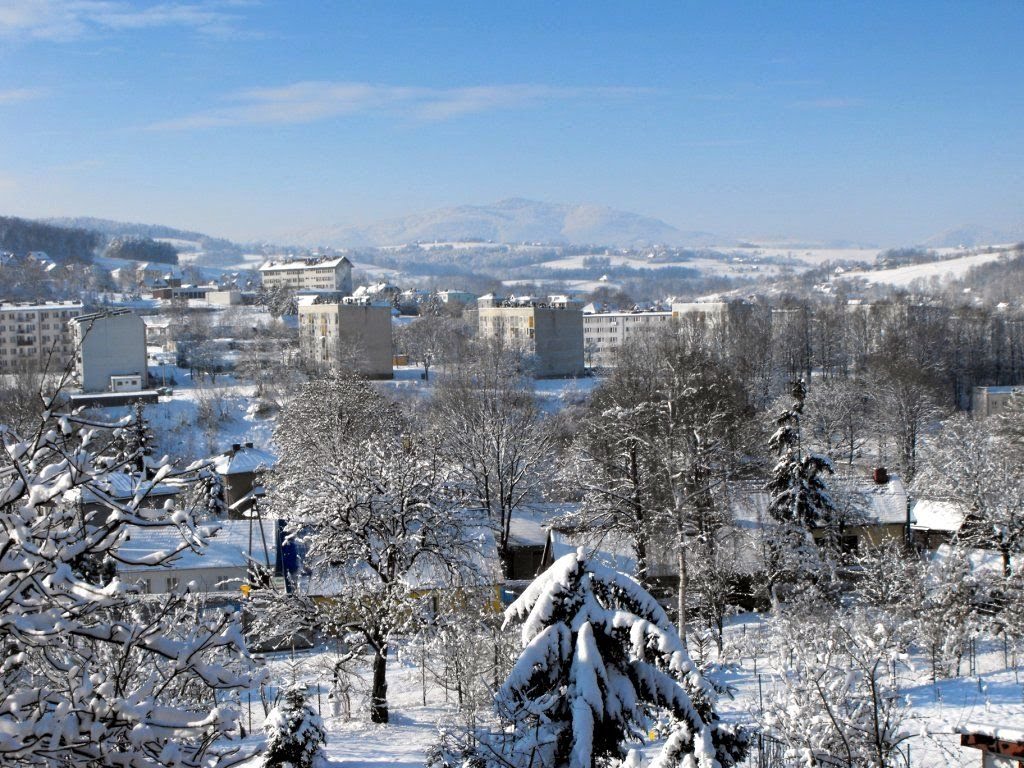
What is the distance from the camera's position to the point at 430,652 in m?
15.3

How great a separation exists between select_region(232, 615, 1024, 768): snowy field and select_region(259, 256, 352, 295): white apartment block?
114 metres

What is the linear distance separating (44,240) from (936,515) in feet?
533

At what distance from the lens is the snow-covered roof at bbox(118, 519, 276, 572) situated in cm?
2203

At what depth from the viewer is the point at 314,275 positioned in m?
132

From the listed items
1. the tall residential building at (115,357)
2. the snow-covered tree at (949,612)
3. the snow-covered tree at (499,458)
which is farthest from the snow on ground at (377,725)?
the tall residential building at (115,357)

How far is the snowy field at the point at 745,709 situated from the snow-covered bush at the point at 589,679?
234cm

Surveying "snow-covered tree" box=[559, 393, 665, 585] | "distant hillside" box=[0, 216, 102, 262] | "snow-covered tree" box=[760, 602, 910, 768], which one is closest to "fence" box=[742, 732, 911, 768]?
"snow-covered tree" box=[760, 602, 910, 768]

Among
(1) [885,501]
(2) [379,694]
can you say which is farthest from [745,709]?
(1) [885,501]

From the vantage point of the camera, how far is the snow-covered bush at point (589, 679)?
6.40 meters

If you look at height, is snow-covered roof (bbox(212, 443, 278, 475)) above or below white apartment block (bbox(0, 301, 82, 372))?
below

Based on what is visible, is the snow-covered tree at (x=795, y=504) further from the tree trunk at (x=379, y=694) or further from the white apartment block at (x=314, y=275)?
the white apartment block at (x=314, y=275)

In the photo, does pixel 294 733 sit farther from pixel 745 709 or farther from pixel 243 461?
pixel 243 461

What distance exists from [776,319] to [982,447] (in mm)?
65082

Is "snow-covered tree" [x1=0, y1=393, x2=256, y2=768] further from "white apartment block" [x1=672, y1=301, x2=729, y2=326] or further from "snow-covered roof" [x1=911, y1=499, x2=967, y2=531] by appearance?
"white apartment block" [x1=672, y1=301, x2=729, y2=326]
